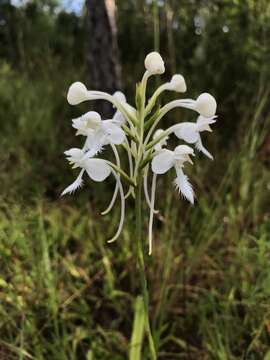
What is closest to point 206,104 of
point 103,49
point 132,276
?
point 132,276

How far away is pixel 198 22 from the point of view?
4.31m

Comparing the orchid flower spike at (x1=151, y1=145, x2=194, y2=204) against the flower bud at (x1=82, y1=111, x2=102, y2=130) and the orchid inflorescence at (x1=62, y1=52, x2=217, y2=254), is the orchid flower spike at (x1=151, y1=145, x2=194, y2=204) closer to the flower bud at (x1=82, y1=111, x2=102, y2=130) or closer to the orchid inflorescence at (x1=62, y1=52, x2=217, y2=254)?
the orchid inflorescence at (x1=62, y1=52, x2=217, y2=254)

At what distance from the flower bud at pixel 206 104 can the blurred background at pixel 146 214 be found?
2.06 feet

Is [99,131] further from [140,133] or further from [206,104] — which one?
[206,104]

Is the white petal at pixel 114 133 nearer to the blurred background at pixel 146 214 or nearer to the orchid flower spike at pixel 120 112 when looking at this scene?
the orchid flower spike at pixel 120 112

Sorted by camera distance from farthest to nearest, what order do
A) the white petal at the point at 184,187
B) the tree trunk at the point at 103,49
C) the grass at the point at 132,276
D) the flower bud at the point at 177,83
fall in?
1. the tree trunk at the point at 103,49
2. the grass at the point at 132,276
3. the flower bud at the point at 177,83
4. the white petal at the point at 184,187

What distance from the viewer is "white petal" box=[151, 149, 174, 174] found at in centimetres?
156

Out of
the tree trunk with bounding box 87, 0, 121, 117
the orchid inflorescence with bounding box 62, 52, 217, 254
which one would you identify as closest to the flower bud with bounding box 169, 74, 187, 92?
the orchid inflorescence with bounding box 62, 52, 217, 254

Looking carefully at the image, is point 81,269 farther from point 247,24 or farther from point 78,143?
point 247,24

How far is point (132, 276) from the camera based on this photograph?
2.63m

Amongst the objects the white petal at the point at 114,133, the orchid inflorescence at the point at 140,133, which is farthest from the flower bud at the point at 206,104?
the white petal at the point at 114,133

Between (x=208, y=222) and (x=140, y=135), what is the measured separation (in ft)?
4.24

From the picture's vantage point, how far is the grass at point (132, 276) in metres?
2.16

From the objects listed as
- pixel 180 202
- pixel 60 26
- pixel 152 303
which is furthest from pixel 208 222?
pixel 60 26
